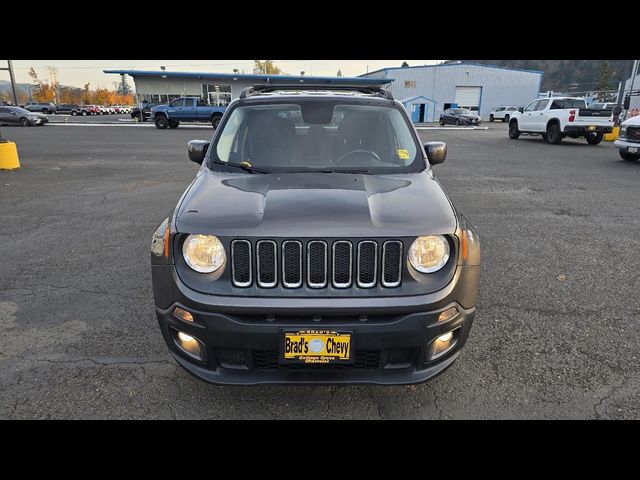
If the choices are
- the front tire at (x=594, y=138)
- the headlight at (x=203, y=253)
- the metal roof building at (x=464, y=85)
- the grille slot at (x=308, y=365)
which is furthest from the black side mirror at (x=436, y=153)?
the metal roof building at (x=464, y=85)

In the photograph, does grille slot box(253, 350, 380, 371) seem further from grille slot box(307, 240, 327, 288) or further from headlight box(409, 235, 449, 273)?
headlight box(409, 235, 449, 273)

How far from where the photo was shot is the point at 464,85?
2109 inches

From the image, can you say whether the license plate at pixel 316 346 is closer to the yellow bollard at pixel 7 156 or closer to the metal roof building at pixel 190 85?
the yellow bollard at pixel 7 156

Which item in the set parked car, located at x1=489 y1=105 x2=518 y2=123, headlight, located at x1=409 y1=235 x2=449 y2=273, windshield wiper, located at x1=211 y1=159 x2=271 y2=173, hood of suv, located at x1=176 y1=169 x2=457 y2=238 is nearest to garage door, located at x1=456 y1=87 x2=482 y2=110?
parked car, located at x1=489 y1=105 x2=518 y2=123

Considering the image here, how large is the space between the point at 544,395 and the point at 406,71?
55.4 meters

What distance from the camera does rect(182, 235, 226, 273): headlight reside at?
2348mm

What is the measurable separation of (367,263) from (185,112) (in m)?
29.9

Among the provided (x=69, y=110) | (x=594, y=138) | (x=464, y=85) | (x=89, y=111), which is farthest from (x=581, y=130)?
(x=69, y=110)

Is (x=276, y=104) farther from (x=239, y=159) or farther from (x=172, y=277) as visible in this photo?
(x=172, y=277)

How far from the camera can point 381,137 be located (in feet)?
12.0

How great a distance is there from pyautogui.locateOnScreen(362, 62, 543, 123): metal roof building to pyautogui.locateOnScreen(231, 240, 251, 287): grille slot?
174ft

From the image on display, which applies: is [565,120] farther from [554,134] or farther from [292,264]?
[292,264]

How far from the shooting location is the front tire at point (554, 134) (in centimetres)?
1905

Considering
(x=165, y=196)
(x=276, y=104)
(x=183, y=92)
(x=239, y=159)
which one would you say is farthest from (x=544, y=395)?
(x=183, y=92)
